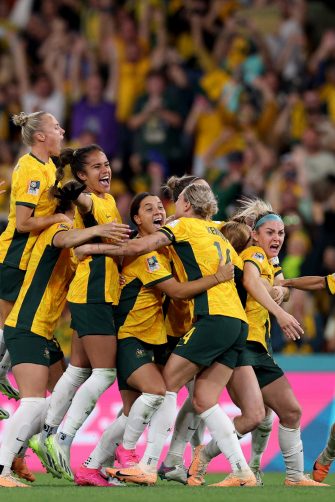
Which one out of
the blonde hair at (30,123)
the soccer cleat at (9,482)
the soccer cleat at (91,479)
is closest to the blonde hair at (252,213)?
the blonde hair at (30,123)

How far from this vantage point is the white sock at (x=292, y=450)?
341 inches

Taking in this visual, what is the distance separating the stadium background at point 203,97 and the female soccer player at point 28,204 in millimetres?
3757

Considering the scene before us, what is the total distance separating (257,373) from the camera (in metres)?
8.62

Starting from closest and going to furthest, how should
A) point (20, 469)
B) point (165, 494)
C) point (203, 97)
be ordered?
point (165, 494) → point (20, 469) → point (203, 97)

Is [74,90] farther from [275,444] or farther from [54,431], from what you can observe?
[54,431]

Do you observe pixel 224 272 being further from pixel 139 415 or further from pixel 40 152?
pixel 40 152

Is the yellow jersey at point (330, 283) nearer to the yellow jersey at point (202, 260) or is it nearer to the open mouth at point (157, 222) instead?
the yellow jersey at point (202, 260)

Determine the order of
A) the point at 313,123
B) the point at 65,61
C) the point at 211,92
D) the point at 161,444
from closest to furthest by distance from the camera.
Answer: the point at 161,444, the point at 313,123, the point at 211,92, the point at 65,61

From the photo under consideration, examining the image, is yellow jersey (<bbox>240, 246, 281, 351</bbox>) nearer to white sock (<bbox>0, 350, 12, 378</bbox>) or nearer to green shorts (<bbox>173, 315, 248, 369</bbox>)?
green shorts (<bbox>173, 315, 248, 369</bbox>)

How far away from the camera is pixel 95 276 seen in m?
8.39

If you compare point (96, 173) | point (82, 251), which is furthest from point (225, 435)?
point (96, 173)

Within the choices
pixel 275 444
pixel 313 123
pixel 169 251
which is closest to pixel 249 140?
pixel 313 123

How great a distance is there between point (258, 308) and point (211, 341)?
31.7 inches

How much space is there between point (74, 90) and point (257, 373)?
325 inches
